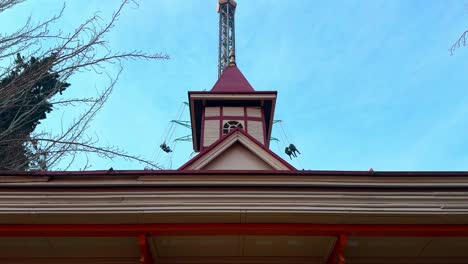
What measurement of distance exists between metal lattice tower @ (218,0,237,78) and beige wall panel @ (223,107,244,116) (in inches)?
500

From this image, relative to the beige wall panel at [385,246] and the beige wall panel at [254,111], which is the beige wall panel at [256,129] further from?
the beige wall panel at [385,246]

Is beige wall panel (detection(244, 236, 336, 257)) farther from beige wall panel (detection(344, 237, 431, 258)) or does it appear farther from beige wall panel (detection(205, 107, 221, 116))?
beige wall panel (detection(205, 107, 221, 116))

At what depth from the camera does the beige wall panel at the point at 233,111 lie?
1420 cm

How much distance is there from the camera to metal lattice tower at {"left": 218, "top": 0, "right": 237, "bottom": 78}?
27109 millimetres

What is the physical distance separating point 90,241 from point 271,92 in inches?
414

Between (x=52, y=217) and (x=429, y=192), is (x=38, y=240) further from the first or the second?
(x=429, y=192)

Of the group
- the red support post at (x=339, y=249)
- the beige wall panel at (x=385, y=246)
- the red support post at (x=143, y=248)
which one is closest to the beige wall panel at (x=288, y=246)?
the red support post at (x=339, y=249)

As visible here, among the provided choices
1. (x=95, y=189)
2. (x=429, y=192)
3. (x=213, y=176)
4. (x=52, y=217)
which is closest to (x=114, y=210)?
(x=95, y=189)

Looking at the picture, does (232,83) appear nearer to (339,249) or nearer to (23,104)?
(23,104)

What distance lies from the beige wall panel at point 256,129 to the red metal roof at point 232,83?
5.50 ft

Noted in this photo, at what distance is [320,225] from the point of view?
13.4 ft

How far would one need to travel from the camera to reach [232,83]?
1596 centimetres

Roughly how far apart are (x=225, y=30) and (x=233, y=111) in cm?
1656

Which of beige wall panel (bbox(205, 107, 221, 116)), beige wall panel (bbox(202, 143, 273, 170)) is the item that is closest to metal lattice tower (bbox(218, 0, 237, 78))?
beige wall panel (bbox(205, 107, 221, 116))
